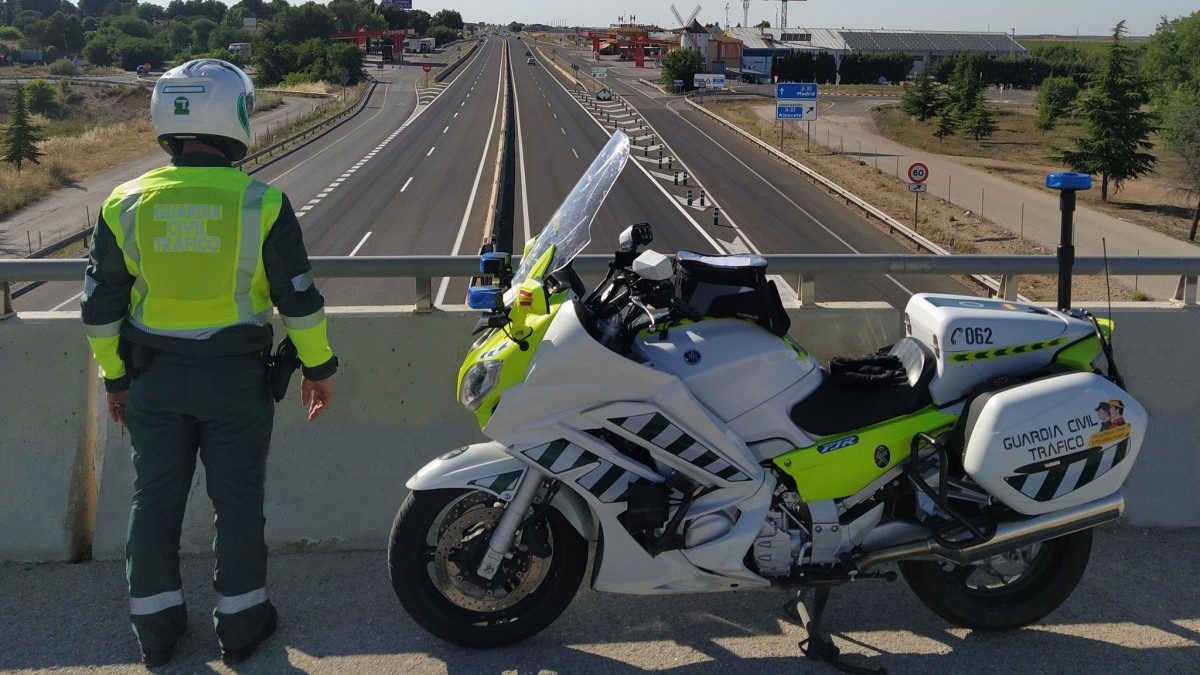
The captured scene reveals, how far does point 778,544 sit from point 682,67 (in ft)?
331

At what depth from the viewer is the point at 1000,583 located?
4.12 metres

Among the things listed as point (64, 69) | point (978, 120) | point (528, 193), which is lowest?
point (528, 193)

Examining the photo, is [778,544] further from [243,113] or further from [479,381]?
[243,113]

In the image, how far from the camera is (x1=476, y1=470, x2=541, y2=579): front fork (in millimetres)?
3713

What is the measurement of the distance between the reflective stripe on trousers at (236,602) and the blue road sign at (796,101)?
54.4m

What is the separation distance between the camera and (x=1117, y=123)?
147 ft

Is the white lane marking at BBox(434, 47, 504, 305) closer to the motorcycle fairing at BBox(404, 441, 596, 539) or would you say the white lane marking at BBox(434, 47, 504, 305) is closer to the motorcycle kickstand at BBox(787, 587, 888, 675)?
the motorcycle fairing at BBox(404, 441, 596, 539)

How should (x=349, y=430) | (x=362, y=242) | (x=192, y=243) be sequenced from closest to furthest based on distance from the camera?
(x=192, y=243)
(x=349, y=430)
(x=362, y=242)

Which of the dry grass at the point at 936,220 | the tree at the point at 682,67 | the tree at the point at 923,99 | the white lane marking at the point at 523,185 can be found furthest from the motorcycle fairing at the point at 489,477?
the tree at the point at 682,67

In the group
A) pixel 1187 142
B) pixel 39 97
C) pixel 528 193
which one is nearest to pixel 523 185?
pixel 528 193

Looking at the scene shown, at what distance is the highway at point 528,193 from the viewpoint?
2862 cm

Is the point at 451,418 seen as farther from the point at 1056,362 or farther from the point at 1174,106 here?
the point at 1174,106

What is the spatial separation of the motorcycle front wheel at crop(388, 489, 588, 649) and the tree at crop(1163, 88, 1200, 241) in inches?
1586

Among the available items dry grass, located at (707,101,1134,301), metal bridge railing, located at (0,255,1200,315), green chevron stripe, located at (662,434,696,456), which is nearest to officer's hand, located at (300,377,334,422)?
metal bridge railing, located at (0,255,1200,315)
